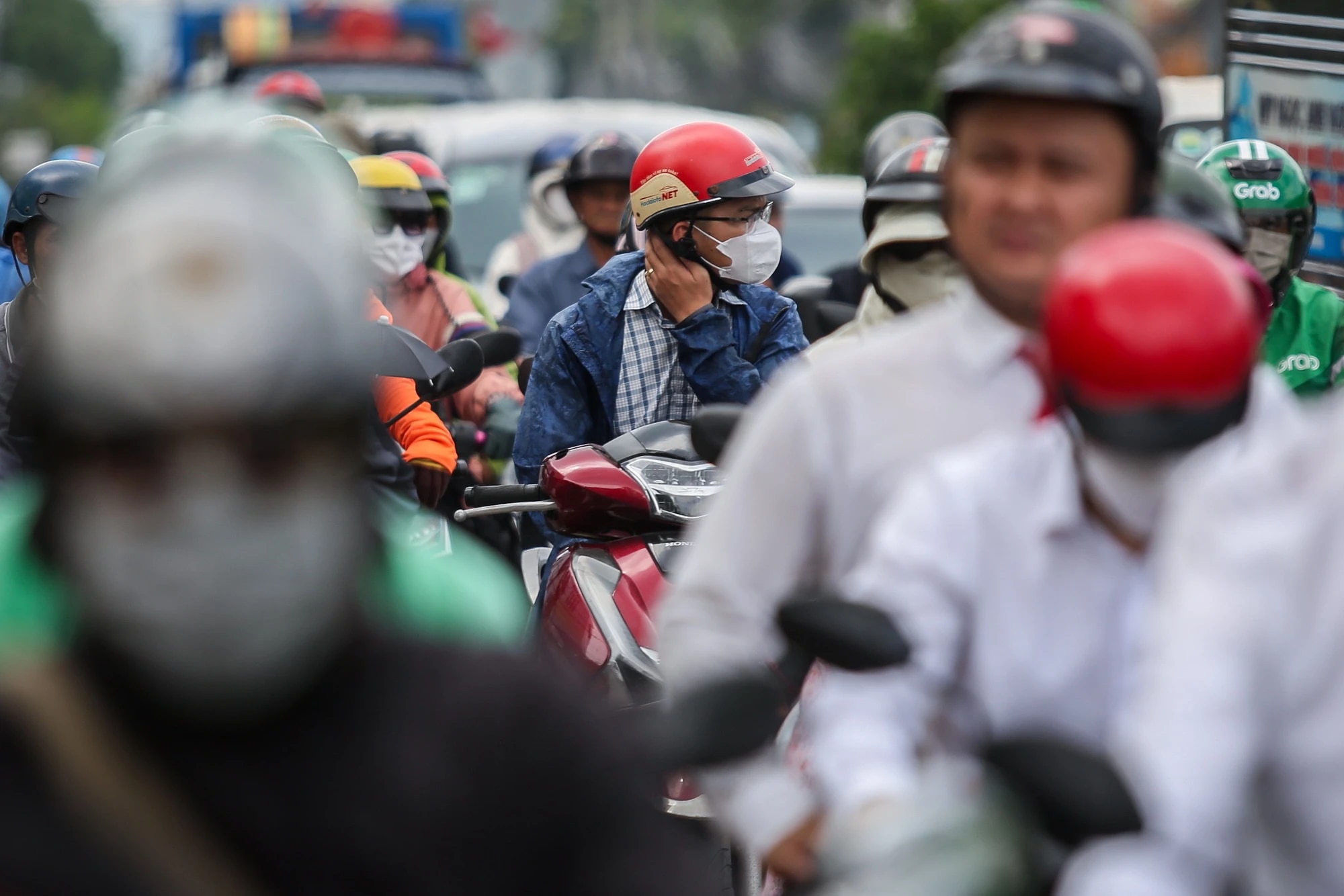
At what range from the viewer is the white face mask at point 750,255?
5500mm

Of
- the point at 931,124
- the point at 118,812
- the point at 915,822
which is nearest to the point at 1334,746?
the point at 915,822

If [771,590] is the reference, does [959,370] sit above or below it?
above

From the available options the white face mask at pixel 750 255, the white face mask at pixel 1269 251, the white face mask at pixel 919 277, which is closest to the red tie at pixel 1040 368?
the white face mask at pixel 919 277

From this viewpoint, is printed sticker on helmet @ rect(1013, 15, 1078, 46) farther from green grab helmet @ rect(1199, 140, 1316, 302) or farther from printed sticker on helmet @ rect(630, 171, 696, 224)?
green grab helmet @ rect(1199, 140, 1316, 302)

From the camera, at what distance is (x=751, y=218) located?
5.59 metres

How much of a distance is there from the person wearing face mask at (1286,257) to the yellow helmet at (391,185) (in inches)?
112

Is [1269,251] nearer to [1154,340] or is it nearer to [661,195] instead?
[661,195]

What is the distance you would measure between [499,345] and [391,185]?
6.10ft

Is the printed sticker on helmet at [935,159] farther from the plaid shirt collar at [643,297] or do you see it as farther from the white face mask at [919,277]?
the plaid shirt collar at [643,297]

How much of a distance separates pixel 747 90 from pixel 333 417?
60.4 m

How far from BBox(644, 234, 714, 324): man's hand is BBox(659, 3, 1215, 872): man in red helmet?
2695 mm

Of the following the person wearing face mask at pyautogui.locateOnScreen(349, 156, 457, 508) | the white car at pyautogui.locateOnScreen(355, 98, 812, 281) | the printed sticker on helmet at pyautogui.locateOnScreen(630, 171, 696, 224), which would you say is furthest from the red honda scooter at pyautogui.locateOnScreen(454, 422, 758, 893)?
the white car at pyautogui.locateOnScreen(355, 98, 812, 281)

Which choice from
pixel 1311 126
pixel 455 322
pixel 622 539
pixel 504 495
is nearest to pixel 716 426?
pixel 622 539

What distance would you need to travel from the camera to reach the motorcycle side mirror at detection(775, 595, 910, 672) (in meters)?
2.04
